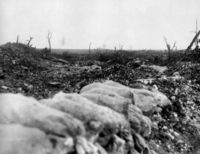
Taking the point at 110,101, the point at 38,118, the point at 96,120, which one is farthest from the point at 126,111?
the point at 38,118

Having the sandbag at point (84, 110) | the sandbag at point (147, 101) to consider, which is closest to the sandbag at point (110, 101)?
the sandbag at point (84, 110)

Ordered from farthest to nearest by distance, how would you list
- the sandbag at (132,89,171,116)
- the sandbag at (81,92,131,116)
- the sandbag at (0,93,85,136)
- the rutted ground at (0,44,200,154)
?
the sandbag at (132,89,171,116) < the sandbag at (81,92,131,116) < the rutted ground at (0,44,200,154) < the sandbag at (0,93,85,136)

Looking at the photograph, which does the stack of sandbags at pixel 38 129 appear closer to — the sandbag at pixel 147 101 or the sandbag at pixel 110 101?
the sandbag at pixel 110 101

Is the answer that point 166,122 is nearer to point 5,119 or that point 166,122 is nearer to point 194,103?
point 194,103

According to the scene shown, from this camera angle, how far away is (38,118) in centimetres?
279

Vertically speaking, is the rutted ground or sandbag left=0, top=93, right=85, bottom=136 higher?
sandbag left=0, top=93, right=85, bottom=136

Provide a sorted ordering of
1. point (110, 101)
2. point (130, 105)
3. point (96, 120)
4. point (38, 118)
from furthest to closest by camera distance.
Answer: point (130, 105), point (110, 101), point (96, 120), point (38, 118)

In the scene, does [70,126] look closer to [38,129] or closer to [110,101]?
[38,129]

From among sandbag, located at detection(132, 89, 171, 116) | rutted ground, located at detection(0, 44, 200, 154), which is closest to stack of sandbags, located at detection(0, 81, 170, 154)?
rutted ground, located at detection(0, 44, 200, 154)

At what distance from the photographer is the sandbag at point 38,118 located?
274 centimetres

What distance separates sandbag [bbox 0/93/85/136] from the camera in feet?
8.98

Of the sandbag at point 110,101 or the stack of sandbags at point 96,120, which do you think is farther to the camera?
the sandbag at point 110,101

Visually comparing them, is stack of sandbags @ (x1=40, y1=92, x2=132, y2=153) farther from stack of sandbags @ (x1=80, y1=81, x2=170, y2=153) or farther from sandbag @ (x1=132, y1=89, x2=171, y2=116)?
sandbag @ (x1=132, y1=89, x2=171, y2=116)

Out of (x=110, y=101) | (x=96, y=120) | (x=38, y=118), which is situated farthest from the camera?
(x=110, y=101)
